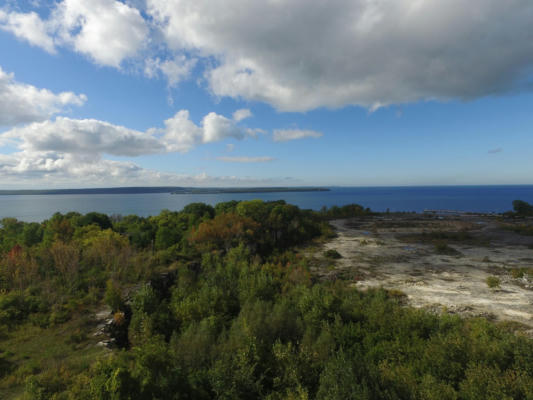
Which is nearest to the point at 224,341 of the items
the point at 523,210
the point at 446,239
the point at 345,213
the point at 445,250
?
the point at 445,250

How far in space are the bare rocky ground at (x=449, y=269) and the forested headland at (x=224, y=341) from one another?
3274 mm

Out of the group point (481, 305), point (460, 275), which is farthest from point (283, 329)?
point (460, 275)

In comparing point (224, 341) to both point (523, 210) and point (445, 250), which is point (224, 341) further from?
point (523, 210)

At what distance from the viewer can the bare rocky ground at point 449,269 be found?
18.5 metres

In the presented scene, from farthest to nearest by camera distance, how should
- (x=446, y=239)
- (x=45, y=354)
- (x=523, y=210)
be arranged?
(x=523, y=210) < (x=446, y=239) < (x=45, y=354)

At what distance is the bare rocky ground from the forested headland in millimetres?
3274

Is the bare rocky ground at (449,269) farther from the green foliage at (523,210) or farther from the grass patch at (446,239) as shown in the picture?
the green foliage at (523,210)

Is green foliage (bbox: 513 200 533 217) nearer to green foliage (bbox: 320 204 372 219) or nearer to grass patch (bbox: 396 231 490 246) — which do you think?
green foliage (bbox: 320 204 372 219)

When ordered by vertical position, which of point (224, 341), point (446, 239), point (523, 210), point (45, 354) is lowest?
point (446, 239)

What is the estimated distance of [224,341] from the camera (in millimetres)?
11461

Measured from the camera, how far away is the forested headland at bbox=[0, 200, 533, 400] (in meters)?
8.05

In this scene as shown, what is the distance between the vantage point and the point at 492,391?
741 centimetres

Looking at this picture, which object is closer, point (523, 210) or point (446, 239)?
point (446, 239)

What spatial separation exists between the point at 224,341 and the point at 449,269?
93.3 feet
